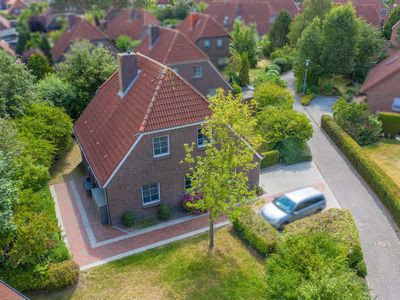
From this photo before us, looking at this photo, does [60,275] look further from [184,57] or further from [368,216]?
[184,57]

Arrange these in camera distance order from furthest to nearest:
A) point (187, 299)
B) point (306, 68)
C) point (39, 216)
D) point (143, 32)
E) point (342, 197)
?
1. point (143, 32)
2. point (306, 68)
3. point (342, 197)
4. point (39, 216)
5. point (187, 299)

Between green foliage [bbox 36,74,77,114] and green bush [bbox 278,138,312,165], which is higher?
green foliage [bbox 36,74,77,114]

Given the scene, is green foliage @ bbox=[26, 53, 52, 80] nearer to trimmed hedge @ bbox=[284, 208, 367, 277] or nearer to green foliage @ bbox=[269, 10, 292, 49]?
trimmed hedge @ bbox=[284, 208, 367, 277]

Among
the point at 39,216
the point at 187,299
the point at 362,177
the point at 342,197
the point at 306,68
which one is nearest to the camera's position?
the point at 187,299

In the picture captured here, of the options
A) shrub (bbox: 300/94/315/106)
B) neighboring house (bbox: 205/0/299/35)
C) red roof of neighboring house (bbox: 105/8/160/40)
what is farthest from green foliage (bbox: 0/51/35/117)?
neighboring house (bbox: 205/0/299/35)

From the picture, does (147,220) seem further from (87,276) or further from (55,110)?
(55,110)

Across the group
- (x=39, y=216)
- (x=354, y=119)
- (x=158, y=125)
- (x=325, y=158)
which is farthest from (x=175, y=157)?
(x=354, y=119)

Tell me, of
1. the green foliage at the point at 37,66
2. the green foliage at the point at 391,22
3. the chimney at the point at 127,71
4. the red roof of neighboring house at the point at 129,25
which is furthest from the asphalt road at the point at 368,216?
the red roof of neighboring house at the point at 129,25

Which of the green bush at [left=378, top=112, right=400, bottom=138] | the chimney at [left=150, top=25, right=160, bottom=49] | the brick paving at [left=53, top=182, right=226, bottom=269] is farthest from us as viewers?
the chimney at [left=150, top=25, right=160, bottom=49]

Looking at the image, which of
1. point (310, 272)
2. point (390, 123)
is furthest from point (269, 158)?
point (310, 272)
